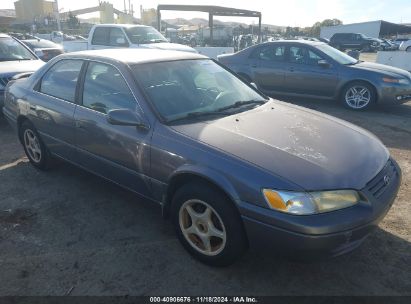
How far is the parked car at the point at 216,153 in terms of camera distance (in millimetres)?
2303

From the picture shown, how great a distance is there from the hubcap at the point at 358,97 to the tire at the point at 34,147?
20.4 ft

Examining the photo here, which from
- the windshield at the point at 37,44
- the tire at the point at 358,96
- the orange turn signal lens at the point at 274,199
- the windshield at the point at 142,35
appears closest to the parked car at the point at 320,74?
the tire at the point at 358,96

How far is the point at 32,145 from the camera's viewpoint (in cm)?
455

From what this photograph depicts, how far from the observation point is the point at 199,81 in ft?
11.5

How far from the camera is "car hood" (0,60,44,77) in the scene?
21.1 feet

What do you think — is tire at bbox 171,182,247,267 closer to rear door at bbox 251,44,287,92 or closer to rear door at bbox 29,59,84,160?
rear door at bbox 29,59,84,160

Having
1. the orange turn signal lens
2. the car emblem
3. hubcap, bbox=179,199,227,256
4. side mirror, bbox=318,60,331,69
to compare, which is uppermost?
side mirror, bbox=318,60,331,69

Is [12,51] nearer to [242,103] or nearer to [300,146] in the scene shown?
[242,103]

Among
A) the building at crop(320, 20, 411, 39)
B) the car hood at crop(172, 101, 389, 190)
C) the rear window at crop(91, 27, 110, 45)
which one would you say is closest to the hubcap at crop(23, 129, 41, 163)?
the car hood at crop(172, 101, 389, 190)

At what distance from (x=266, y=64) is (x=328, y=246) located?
702cm

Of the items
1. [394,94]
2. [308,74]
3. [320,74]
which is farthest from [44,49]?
[394,94]

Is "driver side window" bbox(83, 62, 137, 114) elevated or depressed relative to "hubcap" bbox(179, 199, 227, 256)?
elevated

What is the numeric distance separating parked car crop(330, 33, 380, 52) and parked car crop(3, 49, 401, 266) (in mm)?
32451

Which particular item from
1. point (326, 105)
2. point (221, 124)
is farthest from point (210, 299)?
point (326, 105)
